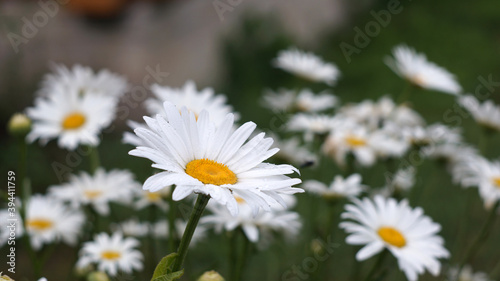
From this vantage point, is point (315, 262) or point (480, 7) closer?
point (315, 262)

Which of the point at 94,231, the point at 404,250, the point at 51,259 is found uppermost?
the point at 51,259

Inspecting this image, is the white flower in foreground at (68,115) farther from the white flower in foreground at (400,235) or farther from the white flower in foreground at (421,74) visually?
the white flower in foreground at (421,74)

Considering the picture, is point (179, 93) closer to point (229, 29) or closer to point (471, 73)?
point (229, 29)

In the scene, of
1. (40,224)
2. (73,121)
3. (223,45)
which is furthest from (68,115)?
(223,45)

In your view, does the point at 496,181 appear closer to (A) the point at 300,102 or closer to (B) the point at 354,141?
(B) the point at 354,141

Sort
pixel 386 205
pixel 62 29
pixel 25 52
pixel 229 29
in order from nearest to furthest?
1. pixel 386 205
2. pixel 25 52
3. pixel 62 29
4. pixel 229 29

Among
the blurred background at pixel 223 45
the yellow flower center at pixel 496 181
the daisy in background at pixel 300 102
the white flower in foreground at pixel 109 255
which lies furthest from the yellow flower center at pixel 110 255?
the blurred background at pixel 223 45

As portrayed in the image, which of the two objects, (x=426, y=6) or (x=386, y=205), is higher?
(x=426, y=6)

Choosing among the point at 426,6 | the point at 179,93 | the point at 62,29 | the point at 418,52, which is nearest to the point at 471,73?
the point at 418,52
